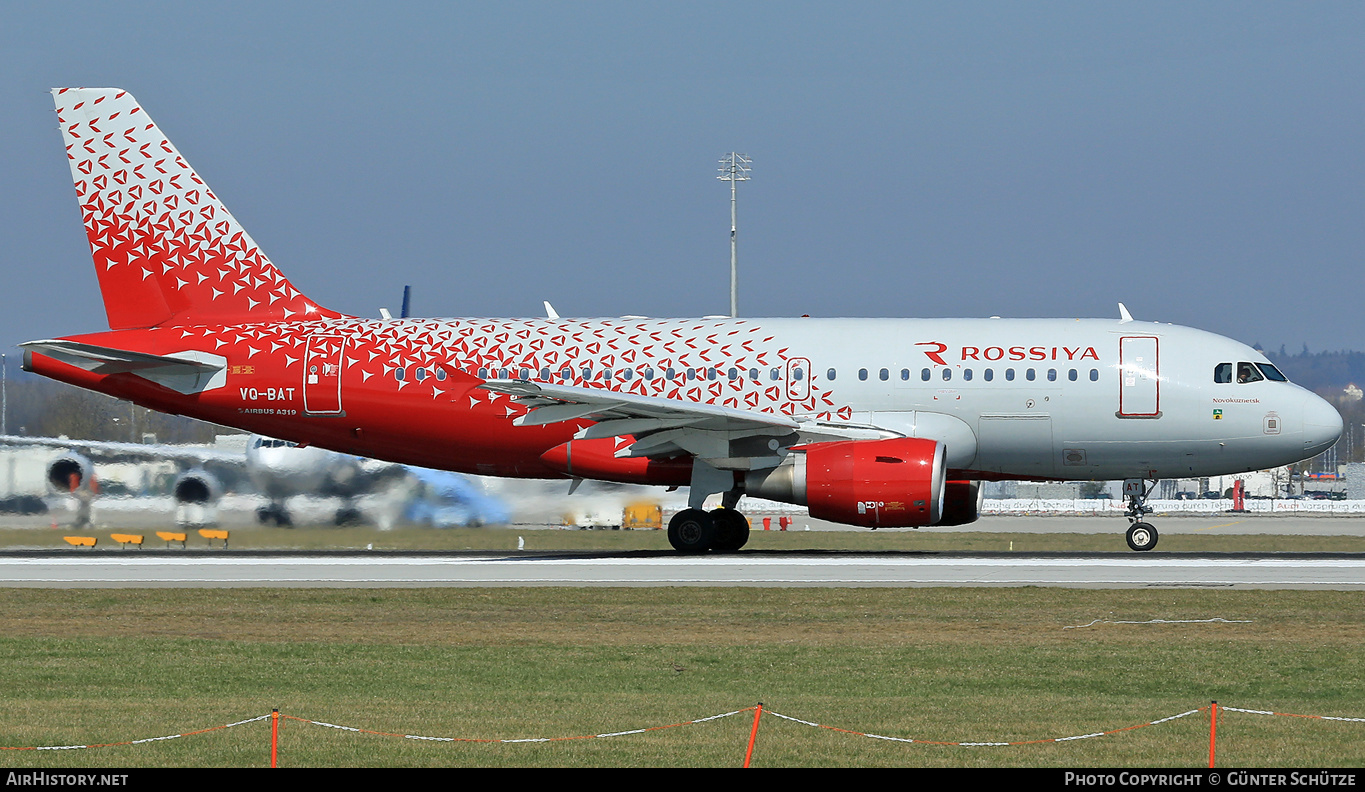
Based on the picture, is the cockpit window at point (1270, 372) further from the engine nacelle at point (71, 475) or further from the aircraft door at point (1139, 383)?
the engine nacelle at point (71, 475)

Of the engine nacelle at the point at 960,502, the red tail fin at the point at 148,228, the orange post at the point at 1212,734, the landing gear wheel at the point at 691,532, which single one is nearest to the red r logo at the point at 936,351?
the engine nacelle at the point at 960,502

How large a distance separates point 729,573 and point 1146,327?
10.3 m

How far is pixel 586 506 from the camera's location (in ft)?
113

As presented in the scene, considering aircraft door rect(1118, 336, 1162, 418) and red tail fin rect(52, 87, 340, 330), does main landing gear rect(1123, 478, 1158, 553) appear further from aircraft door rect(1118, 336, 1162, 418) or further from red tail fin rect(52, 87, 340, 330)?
red tail fin rect(52, 87, 340, 330)

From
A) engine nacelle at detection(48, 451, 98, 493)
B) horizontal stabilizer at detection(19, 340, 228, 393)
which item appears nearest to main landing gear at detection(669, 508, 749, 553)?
horizontal stabilizer at detection(19, 340, 228, 393)

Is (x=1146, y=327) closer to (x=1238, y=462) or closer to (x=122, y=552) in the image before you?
(x=1238, y=462)

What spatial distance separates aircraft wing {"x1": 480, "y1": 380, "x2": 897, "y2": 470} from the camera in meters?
27.3

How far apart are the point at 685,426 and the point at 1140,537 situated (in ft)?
31.0

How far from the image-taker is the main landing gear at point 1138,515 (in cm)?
3006

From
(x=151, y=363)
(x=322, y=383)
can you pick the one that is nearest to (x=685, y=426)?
(x=322, y=383)

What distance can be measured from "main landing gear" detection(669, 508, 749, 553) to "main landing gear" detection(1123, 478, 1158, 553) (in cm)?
757

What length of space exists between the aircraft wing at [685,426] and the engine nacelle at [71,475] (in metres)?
9.65

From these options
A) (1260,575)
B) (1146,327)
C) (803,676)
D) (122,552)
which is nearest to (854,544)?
(1146,327)

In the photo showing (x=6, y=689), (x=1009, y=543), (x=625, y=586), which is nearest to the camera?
(x=6, y=689)
